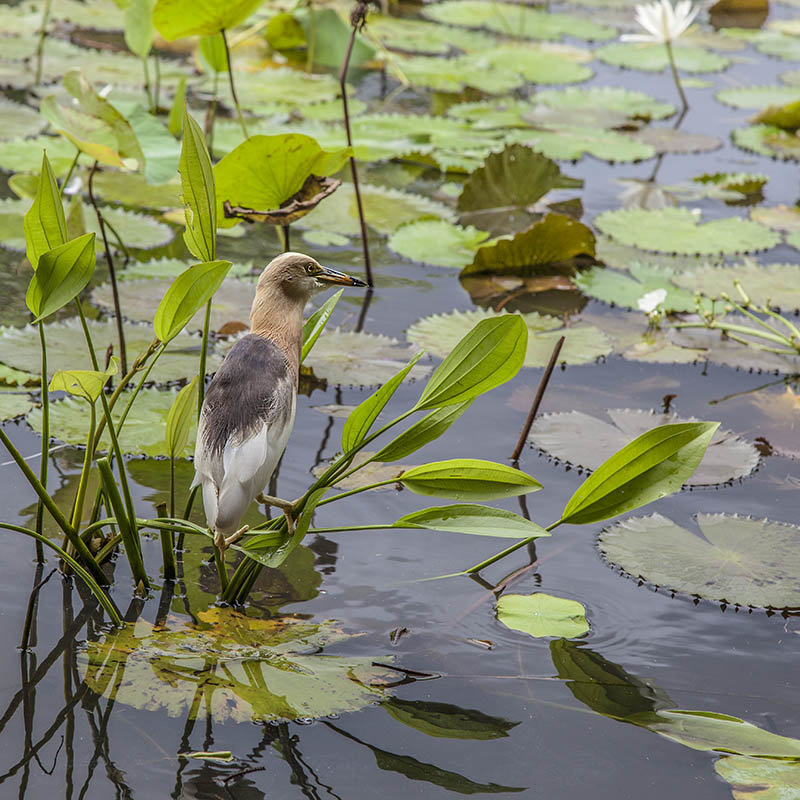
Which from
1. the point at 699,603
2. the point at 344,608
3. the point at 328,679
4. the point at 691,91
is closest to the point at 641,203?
the point at 691,91

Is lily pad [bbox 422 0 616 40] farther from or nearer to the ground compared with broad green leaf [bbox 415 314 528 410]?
farther from the ground

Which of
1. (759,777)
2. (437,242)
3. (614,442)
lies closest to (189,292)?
(759,777)

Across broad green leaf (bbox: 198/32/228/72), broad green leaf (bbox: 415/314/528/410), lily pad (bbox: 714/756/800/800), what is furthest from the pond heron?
broad green leaf (bbox: 198/32/228/72)

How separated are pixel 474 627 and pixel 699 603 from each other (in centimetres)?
48

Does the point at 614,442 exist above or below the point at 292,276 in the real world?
below

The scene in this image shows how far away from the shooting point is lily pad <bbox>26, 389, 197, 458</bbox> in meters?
2.28

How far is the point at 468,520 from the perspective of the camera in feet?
5.28

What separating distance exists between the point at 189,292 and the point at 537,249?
6.51ft

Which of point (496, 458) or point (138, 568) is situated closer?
point (138, 568)

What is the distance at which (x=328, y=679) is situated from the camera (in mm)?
1639

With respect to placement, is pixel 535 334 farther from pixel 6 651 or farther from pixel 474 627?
pixel 6 651

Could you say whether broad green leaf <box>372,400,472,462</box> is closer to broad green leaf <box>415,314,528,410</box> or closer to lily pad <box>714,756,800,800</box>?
broad green leaf <box>415,314,528,410</box>

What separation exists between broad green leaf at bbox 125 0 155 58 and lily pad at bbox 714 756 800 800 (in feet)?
10.0

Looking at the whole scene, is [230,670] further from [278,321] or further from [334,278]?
[334,278]
